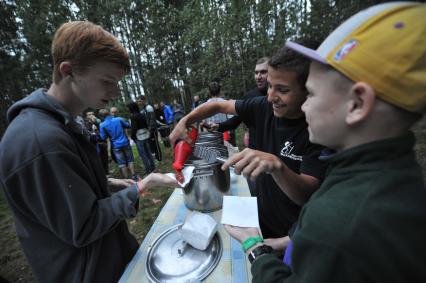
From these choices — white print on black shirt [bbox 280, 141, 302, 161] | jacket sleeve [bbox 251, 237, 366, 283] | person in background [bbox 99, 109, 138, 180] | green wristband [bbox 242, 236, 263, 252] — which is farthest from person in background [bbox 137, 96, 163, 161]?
jacket sleeve [bbox 251, 237, 366, 283]

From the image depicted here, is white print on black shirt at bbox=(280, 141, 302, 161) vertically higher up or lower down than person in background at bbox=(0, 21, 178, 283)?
lower down

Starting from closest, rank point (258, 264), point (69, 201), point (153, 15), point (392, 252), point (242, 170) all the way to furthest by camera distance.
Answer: point (392, 252) < point (258, 264) < point (69, 201) < point (242, 170) < point (153, 15)

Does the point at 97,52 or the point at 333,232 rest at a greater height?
the point at 97,52

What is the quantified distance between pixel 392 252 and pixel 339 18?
8889 millimetres

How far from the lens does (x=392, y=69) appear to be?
484 mm

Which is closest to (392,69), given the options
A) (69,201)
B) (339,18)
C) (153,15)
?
(69,201)

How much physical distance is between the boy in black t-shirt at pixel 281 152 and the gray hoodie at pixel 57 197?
1.95 ft

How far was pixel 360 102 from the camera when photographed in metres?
0.54

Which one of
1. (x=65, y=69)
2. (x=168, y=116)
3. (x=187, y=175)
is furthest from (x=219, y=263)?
(x=168, y=116)

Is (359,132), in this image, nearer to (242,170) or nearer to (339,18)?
(242,170)

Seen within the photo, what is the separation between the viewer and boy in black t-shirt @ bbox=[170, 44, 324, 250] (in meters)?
0.99

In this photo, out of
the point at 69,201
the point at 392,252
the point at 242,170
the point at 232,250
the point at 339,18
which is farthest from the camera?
the point at 339,18

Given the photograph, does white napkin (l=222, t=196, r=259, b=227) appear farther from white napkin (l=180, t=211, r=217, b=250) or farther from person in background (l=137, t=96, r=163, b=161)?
person in background (l=137, t=96, r=163, b=161)

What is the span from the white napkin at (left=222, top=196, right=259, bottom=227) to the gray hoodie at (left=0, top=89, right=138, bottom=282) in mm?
451
